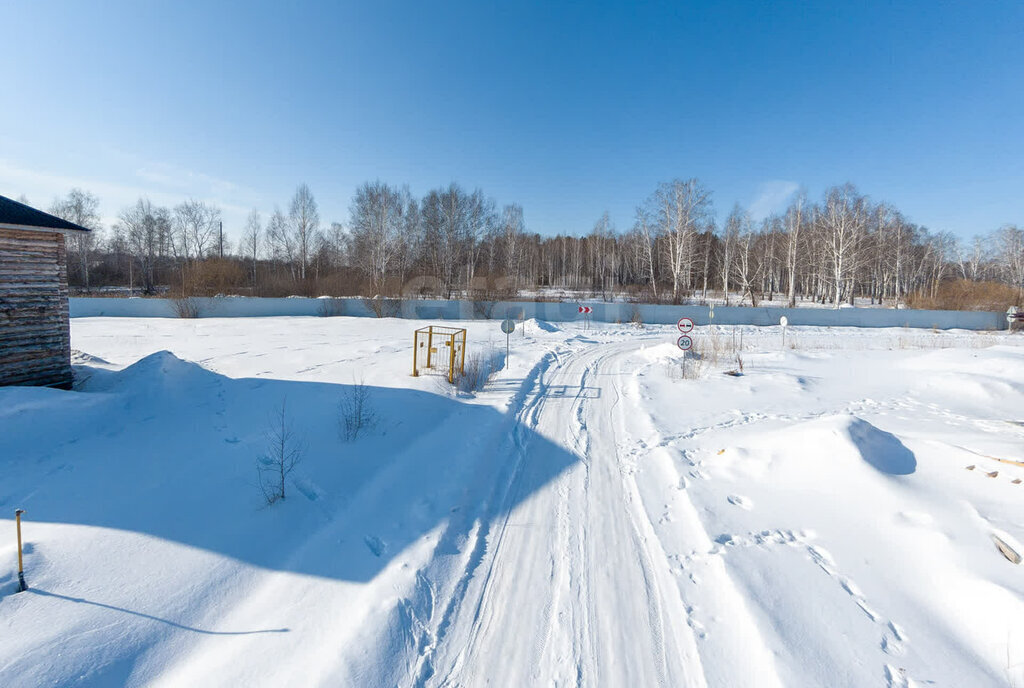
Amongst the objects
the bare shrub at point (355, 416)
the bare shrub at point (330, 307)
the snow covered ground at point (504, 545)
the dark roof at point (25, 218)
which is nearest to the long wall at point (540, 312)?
the bare shrub at point (330, 307)

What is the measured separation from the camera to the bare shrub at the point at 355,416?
7246mm

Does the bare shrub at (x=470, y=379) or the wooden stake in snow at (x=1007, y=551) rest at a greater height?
the bare shrub at (x=470, y=379)

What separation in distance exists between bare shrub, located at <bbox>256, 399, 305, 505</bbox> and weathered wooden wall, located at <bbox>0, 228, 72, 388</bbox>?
17.6ft

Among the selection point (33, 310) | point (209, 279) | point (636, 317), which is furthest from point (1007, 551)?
point (209, 279)

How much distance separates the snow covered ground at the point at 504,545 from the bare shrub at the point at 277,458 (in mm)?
152

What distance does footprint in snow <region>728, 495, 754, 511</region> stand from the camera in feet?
17.1

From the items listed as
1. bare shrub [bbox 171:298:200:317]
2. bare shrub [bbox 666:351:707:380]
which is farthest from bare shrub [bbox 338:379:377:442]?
bare shrub [bbox 171:298:200:317]

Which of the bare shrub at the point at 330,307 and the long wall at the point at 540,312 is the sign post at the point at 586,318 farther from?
the bare shrub at the point at 330,307

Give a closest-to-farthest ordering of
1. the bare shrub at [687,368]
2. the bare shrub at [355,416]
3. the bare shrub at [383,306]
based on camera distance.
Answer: the bare shrub at [355,416] → the bare shrub at [687,368] → the bare shrub at [383,306]

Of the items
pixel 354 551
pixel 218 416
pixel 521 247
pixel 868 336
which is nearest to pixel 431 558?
pixel 354 551

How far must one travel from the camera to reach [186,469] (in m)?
5.79

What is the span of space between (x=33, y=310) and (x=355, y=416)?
7264 mm

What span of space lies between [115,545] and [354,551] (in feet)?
7.62

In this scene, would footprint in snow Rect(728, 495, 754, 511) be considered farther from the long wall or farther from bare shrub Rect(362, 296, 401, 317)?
bare shrub Rect(362, 296, 401, 317)
